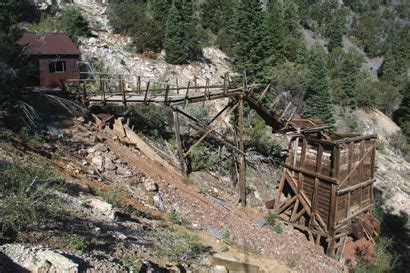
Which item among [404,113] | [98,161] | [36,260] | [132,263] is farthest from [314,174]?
[404,113]

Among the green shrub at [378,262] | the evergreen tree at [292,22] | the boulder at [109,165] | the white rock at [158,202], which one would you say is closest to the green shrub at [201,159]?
the white rock at [158,202]

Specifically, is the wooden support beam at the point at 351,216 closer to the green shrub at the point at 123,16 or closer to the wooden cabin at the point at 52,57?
the wooden cabin at the point at 52,57

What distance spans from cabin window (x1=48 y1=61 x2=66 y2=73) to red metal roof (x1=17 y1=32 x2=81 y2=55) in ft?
1.55

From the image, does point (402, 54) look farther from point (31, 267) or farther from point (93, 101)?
point (31, 267)

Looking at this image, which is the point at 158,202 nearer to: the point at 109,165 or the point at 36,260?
the point at 109,165

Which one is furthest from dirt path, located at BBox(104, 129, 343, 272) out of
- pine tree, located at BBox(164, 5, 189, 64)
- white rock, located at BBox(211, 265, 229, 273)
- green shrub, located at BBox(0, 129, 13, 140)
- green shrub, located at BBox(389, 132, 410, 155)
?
green shrub, located at BBox(389, 132, 410, 155)

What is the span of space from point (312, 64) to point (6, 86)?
31033 millimetres

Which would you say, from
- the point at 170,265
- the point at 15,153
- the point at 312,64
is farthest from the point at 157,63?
the point at 170,265

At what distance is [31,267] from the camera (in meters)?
6.29

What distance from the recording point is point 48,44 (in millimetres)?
18375

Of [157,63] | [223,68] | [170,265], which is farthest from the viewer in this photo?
[223,68]

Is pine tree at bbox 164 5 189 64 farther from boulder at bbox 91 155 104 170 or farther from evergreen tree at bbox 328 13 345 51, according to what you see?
evergreen tree at bbox 328 13 345 51

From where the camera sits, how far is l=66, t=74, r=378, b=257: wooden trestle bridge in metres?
14.9

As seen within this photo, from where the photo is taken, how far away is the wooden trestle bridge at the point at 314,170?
1487 cm
